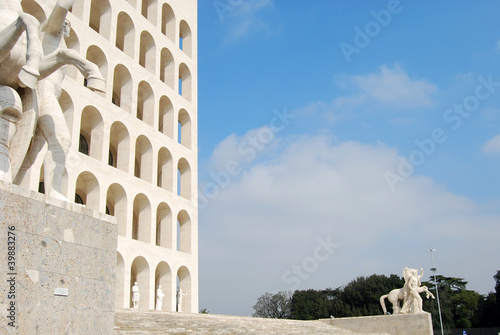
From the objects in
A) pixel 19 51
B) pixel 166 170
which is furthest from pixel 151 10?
pixel 19 51

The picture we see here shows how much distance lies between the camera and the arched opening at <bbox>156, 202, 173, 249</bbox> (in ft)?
102

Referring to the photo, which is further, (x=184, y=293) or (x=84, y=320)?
(x=184, y=293)

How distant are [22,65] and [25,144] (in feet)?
3.59

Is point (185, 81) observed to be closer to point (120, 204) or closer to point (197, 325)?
point (120, 204)

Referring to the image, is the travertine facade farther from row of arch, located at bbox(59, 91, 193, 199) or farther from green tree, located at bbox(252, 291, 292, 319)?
green tree, located at bbox(252, 291, 292, 319)

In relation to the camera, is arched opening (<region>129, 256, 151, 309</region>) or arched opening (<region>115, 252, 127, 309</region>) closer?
arched opening (<region>115, 252, 127, 309</region>)

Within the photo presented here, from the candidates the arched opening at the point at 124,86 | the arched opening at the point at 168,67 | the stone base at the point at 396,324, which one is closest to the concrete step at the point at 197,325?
the stone base at the point at 396,324

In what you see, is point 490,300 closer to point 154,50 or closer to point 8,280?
point 154,50

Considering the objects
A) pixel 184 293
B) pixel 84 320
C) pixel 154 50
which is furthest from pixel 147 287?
pixel 84 320

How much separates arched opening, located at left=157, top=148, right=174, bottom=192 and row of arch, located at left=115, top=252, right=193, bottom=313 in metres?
5.20

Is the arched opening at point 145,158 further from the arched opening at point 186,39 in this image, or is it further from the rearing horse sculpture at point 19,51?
the rearing horse sculpture at point 19,51

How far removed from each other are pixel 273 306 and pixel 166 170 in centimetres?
5181

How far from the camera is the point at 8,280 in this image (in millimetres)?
5684

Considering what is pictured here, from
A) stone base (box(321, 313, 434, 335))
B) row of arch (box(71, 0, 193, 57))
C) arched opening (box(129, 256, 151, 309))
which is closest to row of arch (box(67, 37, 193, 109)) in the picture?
row of arch (box(71, 0, 193, 57))
